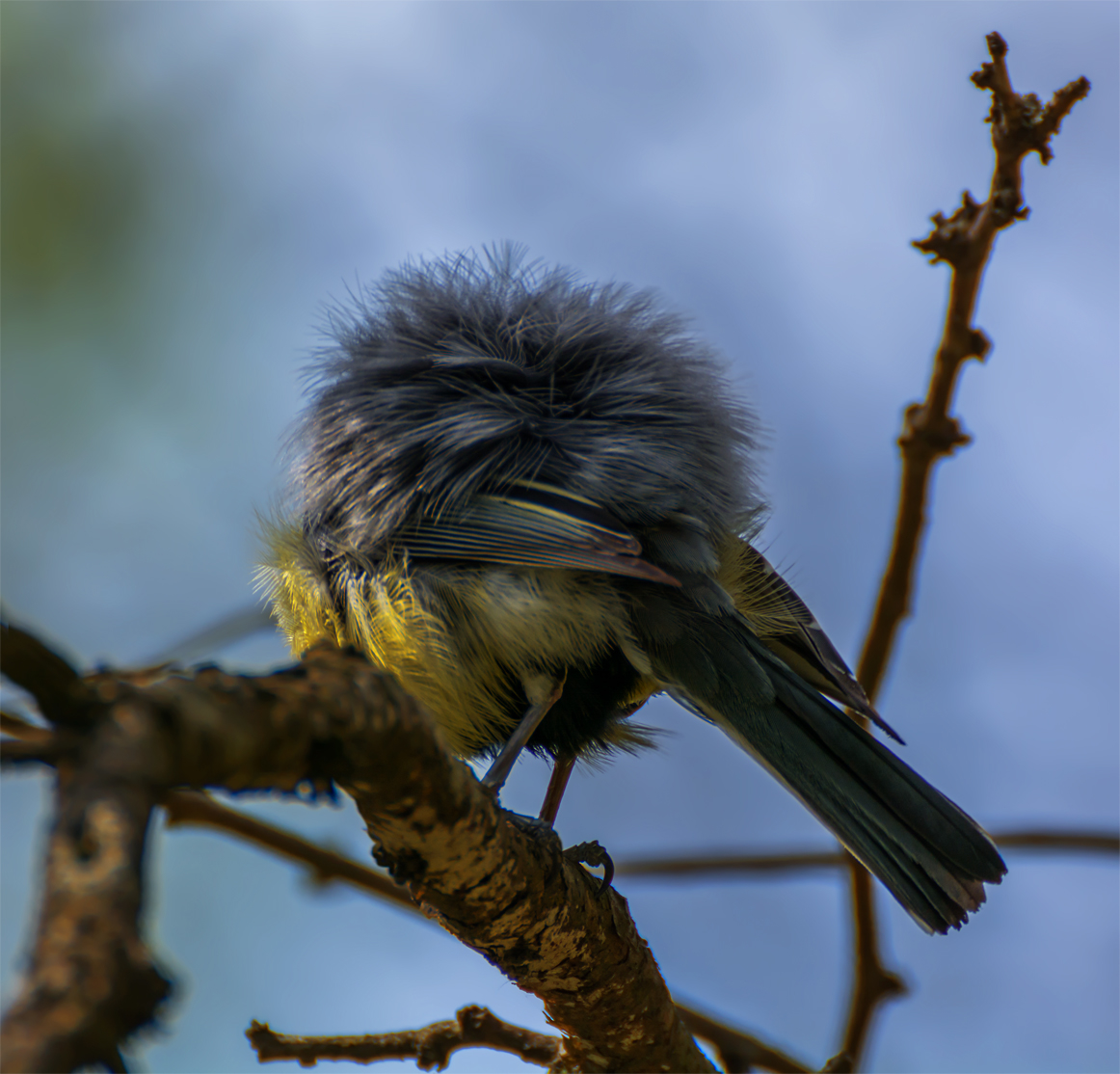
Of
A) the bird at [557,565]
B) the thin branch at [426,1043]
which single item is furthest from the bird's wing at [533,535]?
the thin branch at [426,1043]

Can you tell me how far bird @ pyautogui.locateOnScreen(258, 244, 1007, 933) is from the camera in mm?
2426

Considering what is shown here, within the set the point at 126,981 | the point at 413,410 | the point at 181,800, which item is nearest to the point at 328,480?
the point at 413,410

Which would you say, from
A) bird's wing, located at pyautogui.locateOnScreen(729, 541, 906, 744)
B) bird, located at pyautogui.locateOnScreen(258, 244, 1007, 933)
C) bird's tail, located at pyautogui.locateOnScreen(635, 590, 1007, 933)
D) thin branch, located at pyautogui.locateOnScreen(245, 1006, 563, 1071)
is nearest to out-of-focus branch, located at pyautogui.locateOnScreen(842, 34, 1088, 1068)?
bird's wing, located at pyautogui.locateOnScreen(729, 541, 906, 744)

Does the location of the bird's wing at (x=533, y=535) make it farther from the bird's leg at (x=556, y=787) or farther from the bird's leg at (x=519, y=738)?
the bird's leg at (x=556, y=787)

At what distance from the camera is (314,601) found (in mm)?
2609

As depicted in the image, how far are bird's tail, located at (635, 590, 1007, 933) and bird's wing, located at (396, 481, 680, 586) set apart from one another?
9.4 inches

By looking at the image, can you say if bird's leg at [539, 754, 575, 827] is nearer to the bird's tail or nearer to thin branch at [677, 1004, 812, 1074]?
the bird's tail

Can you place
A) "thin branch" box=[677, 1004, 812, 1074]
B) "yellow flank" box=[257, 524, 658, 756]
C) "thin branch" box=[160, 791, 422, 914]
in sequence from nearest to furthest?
1. "yellow flank" box=[257, 524, 658, 756]
2. "thin branch" box=[160, 791, 422, 914]
3. "thin branch" box=[677, 1004, 812, 1074]

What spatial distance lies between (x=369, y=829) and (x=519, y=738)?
2.64 ft

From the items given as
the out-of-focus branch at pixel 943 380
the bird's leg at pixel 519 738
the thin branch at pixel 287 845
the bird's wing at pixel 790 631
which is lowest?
the thin branch at pixel 287 845

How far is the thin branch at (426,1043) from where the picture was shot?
2467 mm

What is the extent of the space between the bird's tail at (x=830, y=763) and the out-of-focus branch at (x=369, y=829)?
56cm

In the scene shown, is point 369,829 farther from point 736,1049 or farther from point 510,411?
point 736,1049

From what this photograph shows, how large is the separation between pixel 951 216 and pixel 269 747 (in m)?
2.19
